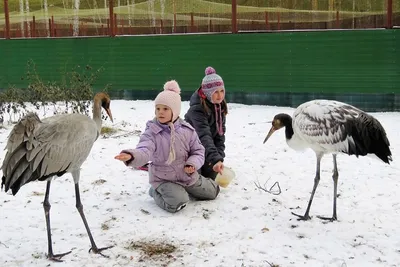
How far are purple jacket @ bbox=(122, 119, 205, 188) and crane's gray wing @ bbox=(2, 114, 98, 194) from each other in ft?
2.65

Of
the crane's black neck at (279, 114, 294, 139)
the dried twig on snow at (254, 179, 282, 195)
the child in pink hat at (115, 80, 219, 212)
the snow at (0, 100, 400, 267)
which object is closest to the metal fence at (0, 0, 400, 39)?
the snow at (0, 100, 400, 267)

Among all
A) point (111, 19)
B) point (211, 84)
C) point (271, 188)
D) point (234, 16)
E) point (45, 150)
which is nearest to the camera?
point (45, 150)

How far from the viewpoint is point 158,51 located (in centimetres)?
1263

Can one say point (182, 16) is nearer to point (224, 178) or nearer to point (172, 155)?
point (224, 178)

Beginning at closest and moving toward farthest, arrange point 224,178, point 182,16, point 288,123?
point 288,123 < point 224,178 < point 182,16

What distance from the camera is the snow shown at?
4090 millimetres

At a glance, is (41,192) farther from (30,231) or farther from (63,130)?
(63,130)

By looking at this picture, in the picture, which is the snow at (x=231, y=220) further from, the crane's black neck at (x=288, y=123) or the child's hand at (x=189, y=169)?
the crane's black neck at (x=288, y=123)

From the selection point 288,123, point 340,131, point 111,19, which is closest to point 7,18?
point 111,19

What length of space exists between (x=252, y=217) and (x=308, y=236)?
0.64 metres

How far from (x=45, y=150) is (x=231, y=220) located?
1863mm

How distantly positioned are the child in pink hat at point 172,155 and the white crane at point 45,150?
694mm

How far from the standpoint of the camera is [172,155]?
16.1 feet

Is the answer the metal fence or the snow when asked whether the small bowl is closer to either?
the snow
